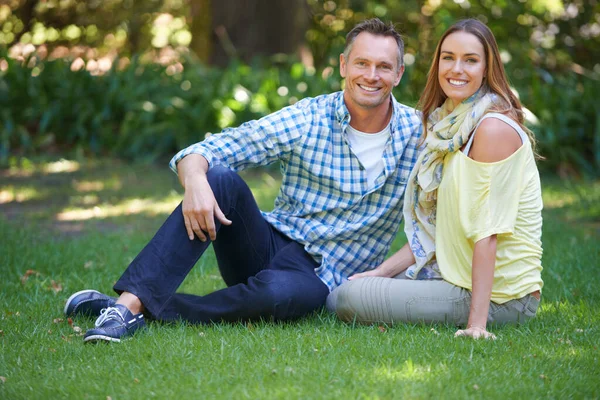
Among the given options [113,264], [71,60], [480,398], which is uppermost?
[71,60]

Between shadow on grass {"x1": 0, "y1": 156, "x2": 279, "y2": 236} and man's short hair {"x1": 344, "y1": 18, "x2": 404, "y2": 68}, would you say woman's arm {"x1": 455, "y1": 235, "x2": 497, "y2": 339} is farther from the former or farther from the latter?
shadow on grass {"x1": 0, "y1": 156, "x2": 279, "y2": 236}

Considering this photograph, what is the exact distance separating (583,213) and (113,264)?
3.54 m

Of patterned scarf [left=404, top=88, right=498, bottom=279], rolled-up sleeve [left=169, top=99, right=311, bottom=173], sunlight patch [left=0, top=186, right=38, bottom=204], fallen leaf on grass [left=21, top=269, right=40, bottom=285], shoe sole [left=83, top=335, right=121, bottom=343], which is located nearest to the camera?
shoe sole [left=83, top=335, right=121, bottom=343]

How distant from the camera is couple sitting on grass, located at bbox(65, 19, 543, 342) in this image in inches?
120

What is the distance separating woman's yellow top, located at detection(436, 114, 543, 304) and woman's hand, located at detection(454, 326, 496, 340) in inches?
8.2

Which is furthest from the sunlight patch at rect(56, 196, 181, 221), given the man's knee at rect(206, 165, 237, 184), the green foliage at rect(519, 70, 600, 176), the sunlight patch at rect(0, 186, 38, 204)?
the green foliage at rect(519, 70, 600, 176)

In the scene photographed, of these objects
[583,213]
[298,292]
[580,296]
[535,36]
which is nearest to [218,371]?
[298,292]

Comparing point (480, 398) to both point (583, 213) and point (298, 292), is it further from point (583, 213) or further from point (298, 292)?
point (583, 213)

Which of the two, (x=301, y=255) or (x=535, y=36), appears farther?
(x=535, y=36)

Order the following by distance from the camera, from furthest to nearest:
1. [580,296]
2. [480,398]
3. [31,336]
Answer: [580,296], [31,336], [480,398]

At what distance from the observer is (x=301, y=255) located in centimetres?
356

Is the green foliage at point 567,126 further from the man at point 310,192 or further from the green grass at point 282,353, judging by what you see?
the man at point 310,192

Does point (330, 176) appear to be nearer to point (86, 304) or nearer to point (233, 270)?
point (233, 270)

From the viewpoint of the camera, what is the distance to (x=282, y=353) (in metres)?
2.88
